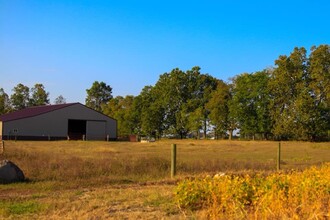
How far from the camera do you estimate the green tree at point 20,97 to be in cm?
12406

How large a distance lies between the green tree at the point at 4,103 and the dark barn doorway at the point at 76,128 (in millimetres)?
54093

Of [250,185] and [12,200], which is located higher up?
[250,185]

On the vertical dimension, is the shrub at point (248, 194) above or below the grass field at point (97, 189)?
above

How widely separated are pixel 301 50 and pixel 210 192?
228 feet

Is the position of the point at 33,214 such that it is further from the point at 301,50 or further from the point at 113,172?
the point at 301,50

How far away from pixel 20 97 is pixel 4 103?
5.17m

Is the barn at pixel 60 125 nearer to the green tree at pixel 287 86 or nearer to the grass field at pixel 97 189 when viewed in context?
the green tree at pixel 287 86

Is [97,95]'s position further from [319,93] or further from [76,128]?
[319,93]

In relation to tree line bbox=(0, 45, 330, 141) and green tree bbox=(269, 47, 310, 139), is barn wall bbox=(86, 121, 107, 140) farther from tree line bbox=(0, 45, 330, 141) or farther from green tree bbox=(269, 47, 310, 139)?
green tree bbox=(269, 47, 310, 139)


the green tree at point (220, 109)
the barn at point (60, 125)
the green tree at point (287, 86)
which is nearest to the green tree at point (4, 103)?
the barn at point (60, 125)

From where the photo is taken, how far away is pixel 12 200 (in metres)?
9.41

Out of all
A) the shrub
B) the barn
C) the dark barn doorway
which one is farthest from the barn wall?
the shrub

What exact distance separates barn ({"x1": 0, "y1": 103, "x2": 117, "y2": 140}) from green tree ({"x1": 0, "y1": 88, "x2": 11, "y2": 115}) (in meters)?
52.0

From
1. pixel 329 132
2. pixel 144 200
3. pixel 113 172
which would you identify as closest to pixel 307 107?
pixel 329 132
